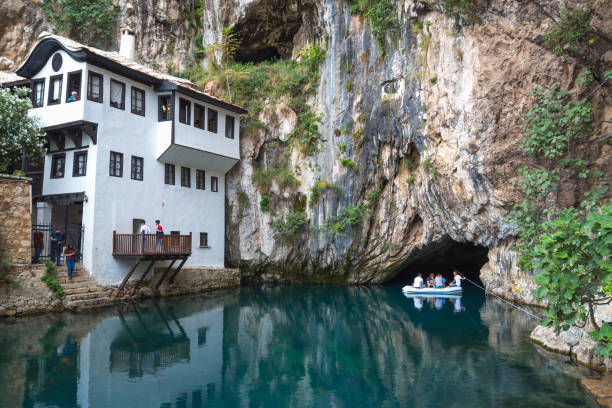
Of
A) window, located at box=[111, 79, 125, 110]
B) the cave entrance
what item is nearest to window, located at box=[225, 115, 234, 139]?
window, located at box=[111, 79, 125, 110]

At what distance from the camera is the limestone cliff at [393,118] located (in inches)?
687

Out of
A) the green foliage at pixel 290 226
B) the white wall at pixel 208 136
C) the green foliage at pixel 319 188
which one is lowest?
the green foliage at pixel 290 226

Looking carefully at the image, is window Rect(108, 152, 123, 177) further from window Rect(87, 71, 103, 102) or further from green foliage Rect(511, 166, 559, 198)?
green foliage Rect(511, 166, 559, 198)

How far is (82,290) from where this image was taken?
62.7 ft

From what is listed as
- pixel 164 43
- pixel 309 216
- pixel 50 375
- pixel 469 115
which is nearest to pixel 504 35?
pixel 469 115

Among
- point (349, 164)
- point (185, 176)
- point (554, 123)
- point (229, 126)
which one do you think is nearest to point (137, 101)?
point (185, 176)

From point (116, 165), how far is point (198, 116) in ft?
18.5

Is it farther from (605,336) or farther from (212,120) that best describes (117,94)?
(605,336)

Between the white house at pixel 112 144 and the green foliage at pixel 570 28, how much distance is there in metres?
17.2

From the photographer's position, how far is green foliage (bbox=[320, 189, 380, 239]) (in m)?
26.4

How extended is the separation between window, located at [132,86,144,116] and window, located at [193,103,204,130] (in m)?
2.84

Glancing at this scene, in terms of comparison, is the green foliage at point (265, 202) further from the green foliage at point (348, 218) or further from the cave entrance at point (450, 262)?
the cave entrance at point (450, 262)

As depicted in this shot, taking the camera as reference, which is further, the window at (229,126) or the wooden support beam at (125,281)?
the window at (229,126)

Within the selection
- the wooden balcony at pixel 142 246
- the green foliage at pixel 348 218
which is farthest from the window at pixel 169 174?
the green foliage at pixel 348 218
